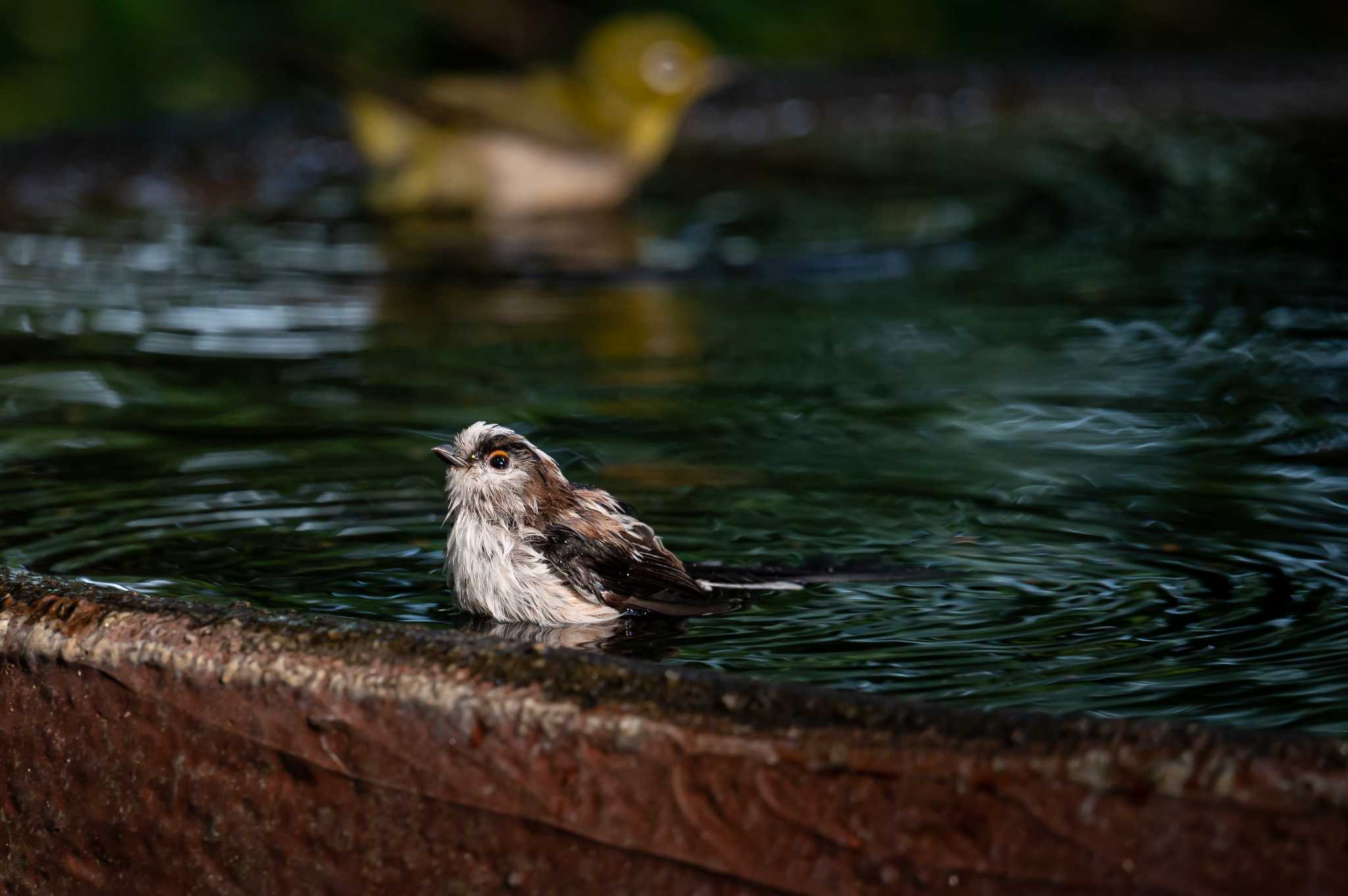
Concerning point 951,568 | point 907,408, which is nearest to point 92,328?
point 907,408

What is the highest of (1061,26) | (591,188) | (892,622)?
(1061,26)

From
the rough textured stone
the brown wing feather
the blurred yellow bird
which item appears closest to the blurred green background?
the blurred yellow bird

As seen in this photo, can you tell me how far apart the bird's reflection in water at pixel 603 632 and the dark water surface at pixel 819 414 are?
2 cm

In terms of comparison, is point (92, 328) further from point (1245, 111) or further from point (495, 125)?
point (1245, 111)

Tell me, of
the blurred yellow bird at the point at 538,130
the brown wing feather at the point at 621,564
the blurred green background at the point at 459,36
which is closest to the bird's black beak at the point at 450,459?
the brown wing feather at the point at 621,564

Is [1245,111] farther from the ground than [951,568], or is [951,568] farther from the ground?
[1245,111]

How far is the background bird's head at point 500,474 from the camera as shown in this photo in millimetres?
3346

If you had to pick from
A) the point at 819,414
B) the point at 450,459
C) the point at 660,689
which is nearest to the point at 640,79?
the point at 819,414

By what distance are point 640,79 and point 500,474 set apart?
16.9 ft

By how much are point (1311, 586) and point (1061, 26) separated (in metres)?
10.7

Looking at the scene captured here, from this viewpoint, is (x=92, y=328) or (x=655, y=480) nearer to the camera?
(x=655, y=480)

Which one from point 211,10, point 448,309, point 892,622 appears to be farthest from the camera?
point 211,10

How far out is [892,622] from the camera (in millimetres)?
3045

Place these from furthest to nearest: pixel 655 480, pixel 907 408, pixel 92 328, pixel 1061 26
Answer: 1. pixel 1061 26
2. pixel 92 328
3. pixel 907 408
4. pixel 655 480
